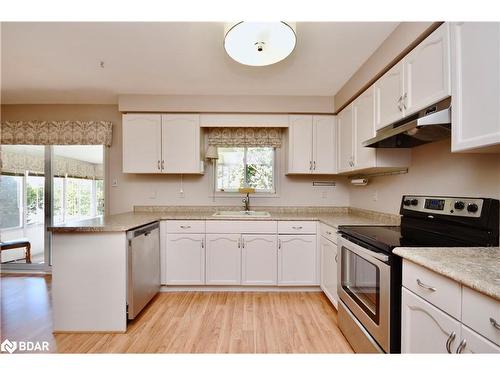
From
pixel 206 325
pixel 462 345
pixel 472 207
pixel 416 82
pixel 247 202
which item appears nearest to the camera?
pixel 462 345

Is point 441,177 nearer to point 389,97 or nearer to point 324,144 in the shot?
point 389,97

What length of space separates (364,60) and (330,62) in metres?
0.30

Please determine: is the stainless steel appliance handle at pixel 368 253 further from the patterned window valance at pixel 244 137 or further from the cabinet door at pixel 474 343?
the patterned window valance at pixel 244 137

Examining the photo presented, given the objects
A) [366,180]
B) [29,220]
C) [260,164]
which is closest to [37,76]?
[29,220]

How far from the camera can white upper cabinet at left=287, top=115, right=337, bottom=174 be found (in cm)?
300

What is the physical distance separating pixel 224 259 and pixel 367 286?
1.57m

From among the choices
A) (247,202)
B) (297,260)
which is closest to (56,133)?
(247,202)

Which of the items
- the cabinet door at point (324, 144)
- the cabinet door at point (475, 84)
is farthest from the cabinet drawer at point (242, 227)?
the cabinet door at point (475, 84)

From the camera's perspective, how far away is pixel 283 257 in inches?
107

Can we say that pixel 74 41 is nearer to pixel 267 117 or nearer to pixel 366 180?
pixel 267 117

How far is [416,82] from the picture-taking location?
59.7 inches

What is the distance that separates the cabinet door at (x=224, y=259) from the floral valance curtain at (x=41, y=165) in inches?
75.6

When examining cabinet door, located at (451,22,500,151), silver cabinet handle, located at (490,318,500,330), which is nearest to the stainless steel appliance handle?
silver cabinet handle, located at (490,318,500,330)

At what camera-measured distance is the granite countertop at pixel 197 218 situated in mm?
1928
